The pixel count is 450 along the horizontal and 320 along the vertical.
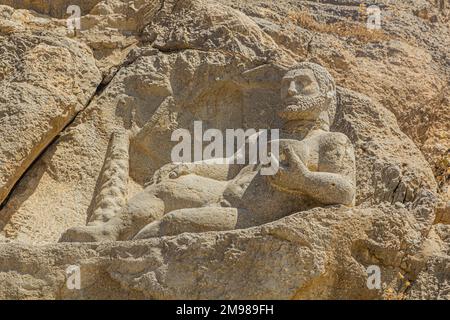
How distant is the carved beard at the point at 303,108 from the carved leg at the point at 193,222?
99 centimetres

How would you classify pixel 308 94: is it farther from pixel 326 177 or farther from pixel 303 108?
pixel 326 177

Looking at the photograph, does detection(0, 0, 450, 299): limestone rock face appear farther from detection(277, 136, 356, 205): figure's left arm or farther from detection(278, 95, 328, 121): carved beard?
detection(278, 95, 328, 121): carved beard

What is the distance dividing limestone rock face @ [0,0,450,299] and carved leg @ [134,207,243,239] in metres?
0.21

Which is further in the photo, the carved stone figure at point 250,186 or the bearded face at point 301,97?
the bearded face at point 301,97

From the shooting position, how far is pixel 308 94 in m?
7.27

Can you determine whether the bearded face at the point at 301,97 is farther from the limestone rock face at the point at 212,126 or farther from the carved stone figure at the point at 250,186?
Answer: the limestone rock face at the point at 212,126

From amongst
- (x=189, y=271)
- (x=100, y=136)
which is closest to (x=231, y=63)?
(x=100, y=136)

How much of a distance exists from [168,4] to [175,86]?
0.81 metres

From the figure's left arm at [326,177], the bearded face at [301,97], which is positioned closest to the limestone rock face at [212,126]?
the figure's left arm at [326,177]

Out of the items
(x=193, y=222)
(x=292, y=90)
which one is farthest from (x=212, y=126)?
(x=193, y=222)

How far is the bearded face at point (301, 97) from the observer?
23.6ft

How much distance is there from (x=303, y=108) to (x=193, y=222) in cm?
123

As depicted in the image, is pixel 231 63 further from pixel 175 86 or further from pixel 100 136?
pixel 100 136

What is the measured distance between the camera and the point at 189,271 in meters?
6.20
